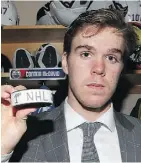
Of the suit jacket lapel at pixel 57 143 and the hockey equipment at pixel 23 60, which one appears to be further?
the hockey equipment at pixel 23 60

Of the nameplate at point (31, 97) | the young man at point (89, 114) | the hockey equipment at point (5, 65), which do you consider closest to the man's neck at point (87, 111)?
the young man at point (89, 114)

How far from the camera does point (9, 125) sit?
2.43ft

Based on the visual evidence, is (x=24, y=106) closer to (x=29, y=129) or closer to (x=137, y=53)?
(x=29, y=129)

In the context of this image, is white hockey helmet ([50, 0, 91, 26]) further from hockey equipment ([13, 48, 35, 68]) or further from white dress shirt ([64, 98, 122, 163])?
white dress shirt ([64, 98, 122, 163])

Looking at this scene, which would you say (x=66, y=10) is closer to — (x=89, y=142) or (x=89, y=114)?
(x=89, y=114)

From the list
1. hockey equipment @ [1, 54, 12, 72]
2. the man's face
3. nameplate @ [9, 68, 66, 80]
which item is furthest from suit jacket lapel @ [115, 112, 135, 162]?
hockey equipment @ [1, 54, 12, 72]

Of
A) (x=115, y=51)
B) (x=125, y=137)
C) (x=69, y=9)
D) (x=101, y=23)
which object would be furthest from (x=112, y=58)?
(x=69, y=9)

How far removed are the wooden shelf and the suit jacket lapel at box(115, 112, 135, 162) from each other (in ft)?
1.56

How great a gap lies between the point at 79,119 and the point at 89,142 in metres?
0.09

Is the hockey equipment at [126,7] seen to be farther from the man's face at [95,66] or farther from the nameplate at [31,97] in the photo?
the nameplate at [31,97]

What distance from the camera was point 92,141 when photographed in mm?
917

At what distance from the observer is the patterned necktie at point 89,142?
34.5 inches

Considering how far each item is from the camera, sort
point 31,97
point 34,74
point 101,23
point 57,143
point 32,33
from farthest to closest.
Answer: point 32,33, point 34,74, point 101,23, point 57,143, point 31,97

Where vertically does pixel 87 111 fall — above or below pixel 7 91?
below
